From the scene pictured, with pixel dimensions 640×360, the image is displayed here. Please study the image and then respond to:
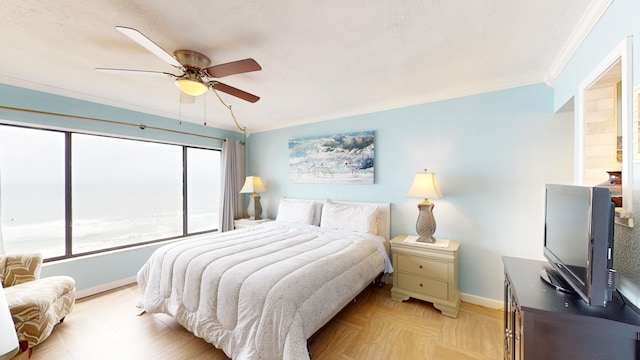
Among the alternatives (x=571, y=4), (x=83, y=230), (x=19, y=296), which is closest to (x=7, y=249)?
(x=83, y=230)

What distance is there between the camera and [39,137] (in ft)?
8.90

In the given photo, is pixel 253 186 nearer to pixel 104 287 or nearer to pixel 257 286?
pixel 104 287

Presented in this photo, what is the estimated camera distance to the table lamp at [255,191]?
4203 millimetres

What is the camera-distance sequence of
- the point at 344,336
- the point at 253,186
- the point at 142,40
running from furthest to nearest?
the point at 253,186
the point at 344,336
the point at 142,40

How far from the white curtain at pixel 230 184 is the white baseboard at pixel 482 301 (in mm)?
3720

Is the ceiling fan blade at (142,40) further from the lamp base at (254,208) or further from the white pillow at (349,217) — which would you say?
the lamp base at (254,208)

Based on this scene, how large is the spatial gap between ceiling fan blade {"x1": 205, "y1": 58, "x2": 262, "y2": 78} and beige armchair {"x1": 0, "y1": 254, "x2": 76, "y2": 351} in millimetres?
2327

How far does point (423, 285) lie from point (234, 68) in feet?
8.95

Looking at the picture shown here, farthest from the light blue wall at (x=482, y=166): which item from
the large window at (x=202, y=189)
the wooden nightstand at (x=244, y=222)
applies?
the large window at (x=202, y=189)

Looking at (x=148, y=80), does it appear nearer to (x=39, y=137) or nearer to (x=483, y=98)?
(x=39, y=137)

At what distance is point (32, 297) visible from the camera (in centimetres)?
191

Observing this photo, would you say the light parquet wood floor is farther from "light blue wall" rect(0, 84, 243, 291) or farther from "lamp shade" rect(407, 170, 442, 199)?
"lamp shade" rect(407, 170, 442, 199)

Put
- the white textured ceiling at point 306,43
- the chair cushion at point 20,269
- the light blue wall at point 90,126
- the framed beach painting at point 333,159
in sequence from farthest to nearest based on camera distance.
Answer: the framed beach painting at point 333,159, the light blue wall at point 90,126, the chair cushion at point 20,269, the white textured ceiling at point 306,43

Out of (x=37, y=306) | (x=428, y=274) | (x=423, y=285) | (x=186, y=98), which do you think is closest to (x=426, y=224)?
(x=428, y=274)
